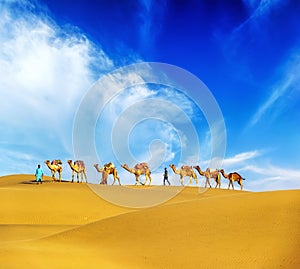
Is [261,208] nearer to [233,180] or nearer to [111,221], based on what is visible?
[111,221]

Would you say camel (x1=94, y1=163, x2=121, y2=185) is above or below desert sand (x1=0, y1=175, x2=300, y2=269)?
above

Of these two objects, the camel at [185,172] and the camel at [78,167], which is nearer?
the camel at [78,167]

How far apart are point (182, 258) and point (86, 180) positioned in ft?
97.6

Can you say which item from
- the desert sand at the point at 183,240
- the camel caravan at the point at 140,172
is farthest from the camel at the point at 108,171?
the desert sand at the point at 183,240

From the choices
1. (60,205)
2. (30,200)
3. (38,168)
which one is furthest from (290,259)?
(38,168)

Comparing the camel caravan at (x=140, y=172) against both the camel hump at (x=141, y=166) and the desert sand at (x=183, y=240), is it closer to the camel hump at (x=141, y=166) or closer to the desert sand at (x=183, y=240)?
the camel hump at (x=141, y=166)

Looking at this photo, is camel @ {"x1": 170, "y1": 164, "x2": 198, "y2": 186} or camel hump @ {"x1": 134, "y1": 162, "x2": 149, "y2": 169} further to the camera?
camel @ {"x1": 170, "y1": 164, "x2": 198, "y2": 186}

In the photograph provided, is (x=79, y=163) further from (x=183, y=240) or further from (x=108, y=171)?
(x=183, y=240)

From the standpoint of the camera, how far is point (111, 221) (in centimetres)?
1255

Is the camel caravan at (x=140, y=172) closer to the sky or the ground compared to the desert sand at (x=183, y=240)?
closer to the sky

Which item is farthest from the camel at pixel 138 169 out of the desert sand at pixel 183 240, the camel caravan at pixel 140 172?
the desert sand at pixel 183 240

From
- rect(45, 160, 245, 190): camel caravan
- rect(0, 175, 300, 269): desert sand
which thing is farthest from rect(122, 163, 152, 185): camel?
rect(0, 175, 300, 269): desert sand

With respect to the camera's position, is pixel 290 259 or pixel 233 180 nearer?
pixel 290 259

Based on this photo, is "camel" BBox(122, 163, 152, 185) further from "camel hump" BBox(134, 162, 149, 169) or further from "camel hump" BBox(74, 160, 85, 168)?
"camel hump" BBox(74, 160, 85, 168)
